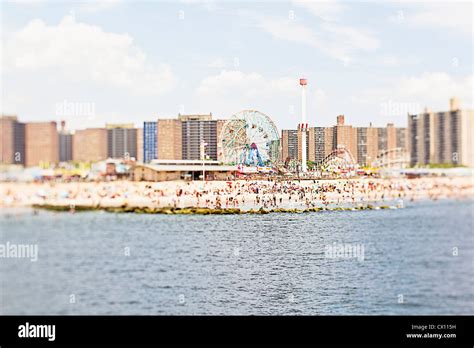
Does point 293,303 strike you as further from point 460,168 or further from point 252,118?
point 460,168

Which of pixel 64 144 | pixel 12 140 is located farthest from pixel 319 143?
pixel 12 140

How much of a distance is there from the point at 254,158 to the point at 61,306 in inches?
88.1

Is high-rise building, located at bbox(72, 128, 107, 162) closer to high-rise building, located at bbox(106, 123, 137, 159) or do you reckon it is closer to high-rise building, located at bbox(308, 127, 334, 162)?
high-rise building, located at bbox(106, 123, 137, 159)

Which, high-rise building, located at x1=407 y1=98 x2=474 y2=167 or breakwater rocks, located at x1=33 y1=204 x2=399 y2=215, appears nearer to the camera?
breakwater rocks, located at x1=33 y1=204 x2=399 y2=215

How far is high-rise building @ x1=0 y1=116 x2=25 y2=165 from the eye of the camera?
524 cm

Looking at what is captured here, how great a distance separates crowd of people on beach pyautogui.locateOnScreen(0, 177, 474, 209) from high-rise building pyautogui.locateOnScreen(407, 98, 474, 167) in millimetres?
626

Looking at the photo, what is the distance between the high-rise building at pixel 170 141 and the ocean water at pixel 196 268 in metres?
0.62

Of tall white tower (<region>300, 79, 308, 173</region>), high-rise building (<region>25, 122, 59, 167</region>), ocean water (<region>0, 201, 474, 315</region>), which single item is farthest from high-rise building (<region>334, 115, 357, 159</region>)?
high-rise building (<region>25, 122, 59, 167</region>)

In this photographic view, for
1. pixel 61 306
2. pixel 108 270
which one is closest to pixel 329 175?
pixel 108 270

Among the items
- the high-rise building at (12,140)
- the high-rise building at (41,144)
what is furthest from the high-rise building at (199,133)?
the high-rise building at (12,140)

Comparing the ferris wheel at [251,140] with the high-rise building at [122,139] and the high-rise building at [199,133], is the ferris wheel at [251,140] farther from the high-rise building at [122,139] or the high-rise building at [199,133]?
the high-rise building at [122,139]

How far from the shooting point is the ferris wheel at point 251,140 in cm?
512

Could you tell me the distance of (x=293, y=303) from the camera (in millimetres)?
5133

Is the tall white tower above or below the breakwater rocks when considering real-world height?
above
